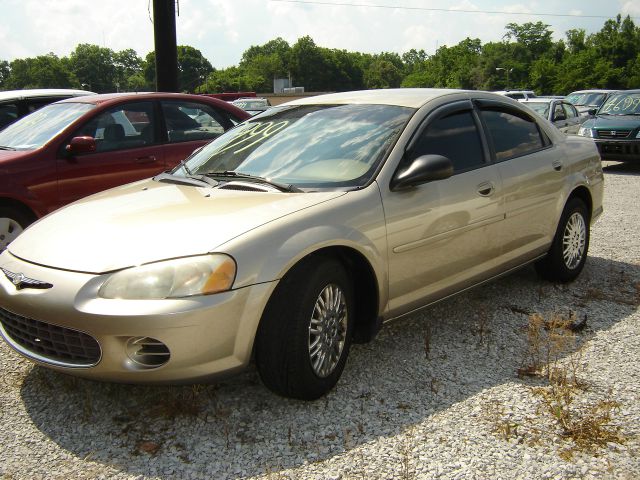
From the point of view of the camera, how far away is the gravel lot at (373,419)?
2818mm

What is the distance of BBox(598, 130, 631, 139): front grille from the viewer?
13.4 m

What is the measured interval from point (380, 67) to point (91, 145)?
161774 millimetres

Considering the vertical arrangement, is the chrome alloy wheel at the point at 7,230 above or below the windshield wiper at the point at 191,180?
below

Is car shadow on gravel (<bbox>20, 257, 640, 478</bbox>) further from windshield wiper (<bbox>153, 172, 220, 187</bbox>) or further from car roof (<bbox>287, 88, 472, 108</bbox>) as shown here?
car roof (<bbox>287, 88, 472, 108</bbox>)

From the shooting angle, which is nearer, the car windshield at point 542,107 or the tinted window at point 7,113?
the tinted window at point 7,113

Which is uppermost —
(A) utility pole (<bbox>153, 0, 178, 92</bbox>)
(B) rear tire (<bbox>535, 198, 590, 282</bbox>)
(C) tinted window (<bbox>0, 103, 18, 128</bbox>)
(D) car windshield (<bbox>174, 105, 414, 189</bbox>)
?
(A) utility pole (<bbox>153, 0, 178, 92</bbox>)

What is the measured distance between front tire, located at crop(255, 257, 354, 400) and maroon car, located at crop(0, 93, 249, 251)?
3.67 m

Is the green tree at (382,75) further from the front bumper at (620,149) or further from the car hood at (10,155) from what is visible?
the car hood at (10,155)

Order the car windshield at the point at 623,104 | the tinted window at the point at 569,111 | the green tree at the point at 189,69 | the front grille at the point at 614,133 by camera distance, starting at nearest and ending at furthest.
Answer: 1. the front grille at the point at 614,133
2. the car windshield at the point at 623,104
3. the tinted window at the point at 569,111
4. the green tree at the point at 189,69

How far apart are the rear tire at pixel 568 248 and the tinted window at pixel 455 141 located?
1.26 m

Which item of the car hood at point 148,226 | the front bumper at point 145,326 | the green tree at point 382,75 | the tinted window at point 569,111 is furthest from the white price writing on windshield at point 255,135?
the green tree at point 382,75

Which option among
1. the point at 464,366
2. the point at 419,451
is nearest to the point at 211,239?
the point at 419,451

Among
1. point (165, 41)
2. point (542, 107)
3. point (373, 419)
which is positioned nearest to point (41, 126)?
point (373, 419)

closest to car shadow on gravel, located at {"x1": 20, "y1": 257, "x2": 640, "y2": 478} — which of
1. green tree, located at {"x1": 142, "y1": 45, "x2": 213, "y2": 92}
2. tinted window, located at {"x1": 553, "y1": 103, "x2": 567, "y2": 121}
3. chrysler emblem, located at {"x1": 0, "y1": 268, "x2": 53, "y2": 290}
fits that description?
chrysler emblem, located at {"x1": 0, "y1": 268, "x2": 53, "y2": 290}
